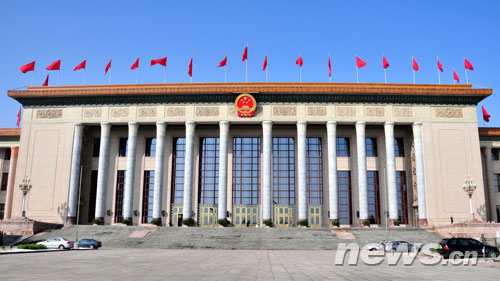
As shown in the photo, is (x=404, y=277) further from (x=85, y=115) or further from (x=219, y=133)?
(x=85, y=115)

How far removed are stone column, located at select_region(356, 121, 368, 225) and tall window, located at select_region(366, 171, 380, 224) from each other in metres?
3.25

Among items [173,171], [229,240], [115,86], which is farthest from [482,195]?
[115,86]

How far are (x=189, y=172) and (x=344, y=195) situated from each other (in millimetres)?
17652

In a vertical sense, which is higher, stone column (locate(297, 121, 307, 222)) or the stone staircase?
stone column (locate(297, 121, 307, 222))

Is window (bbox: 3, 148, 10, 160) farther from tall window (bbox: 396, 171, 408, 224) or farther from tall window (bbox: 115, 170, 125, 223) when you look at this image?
tall window (bbox: 396, 171, 408, 224)

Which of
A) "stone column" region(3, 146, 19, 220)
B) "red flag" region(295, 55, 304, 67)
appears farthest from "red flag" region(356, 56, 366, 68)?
"stone column" region(3, 146, 19, 220)

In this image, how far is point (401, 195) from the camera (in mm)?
47781

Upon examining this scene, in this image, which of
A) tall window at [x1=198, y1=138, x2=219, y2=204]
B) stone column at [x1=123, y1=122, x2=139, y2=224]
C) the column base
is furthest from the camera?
tall window at [x1=198, y1=138, x2=219, y2=204]

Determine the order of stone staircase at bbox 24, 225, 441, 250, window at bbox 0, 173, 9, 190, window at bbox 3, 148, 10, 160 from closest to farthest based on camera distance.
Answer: stone staircase at bbox 24, 225, 441, 250 → window at bbox 0, 173, 9, 190 → window at bbox 3, 148, 10, 160

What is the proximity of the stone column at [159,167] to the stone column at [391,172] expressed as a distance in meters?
24.5

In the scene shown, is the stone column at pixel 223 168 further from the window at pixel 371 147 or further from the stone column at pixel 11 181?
the stone column at pixel 11 181

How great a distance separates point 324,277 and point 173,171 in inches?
1495

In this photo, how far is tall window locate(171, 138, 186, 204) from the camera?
48750mm

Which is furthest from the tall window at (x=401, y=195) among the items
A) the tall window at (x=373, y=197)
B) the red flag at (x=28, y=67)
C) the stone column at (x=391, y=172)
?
the red flag at (x=28, y=67)
